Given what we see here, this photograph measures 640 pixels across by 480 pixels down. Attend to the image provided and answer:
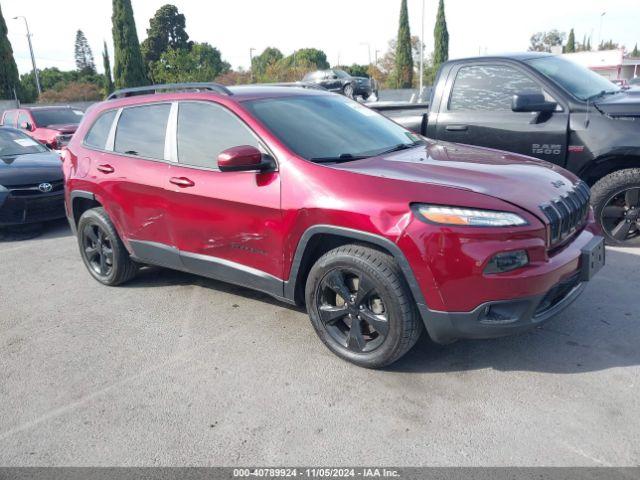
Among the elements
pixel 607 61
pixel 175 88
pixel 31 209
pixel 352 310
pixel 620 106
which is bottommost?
pixel 31 209

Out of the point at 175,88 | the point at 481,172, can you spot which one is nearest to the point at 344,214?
the point at 481,172

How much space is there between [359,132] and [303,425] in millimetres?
2141

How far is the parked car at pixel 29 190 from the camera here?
6789 millimetres

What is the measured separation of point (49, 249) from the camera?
6422 millimetres

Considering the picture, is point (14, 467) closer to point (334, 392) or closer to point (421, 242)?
point (334, 392)

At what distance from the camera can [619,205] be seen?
506 cm

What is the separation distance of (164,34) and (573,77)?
62271 mm

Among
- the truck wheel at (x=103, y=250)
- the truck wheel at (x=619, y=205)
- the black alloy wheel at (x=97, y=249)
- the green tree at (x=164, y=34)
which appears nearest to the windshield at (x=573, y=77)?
the truck wheel at (x=619, y=205)

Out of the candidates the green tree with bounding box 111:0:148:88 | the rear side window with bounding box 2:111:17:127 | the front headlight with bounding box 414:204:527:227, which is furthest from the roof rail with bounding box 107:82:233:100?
the green tree with bounding box 111:0:148:88

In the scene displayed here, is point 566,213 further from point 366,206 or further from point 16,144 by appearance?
point 16,144

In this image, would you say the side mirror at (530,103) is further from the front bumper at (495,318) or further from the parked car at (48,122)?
the parked car at (48,122)

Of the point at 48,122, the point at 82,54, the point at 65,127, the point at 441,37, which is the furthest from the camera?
the point at 82,54

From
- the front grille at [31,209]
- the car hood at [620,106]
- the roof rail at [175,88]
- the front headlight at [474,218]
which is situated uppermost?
the roof rail at [175,88]

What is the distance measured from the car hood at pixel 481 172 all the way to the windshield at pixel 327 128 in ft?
0.65
